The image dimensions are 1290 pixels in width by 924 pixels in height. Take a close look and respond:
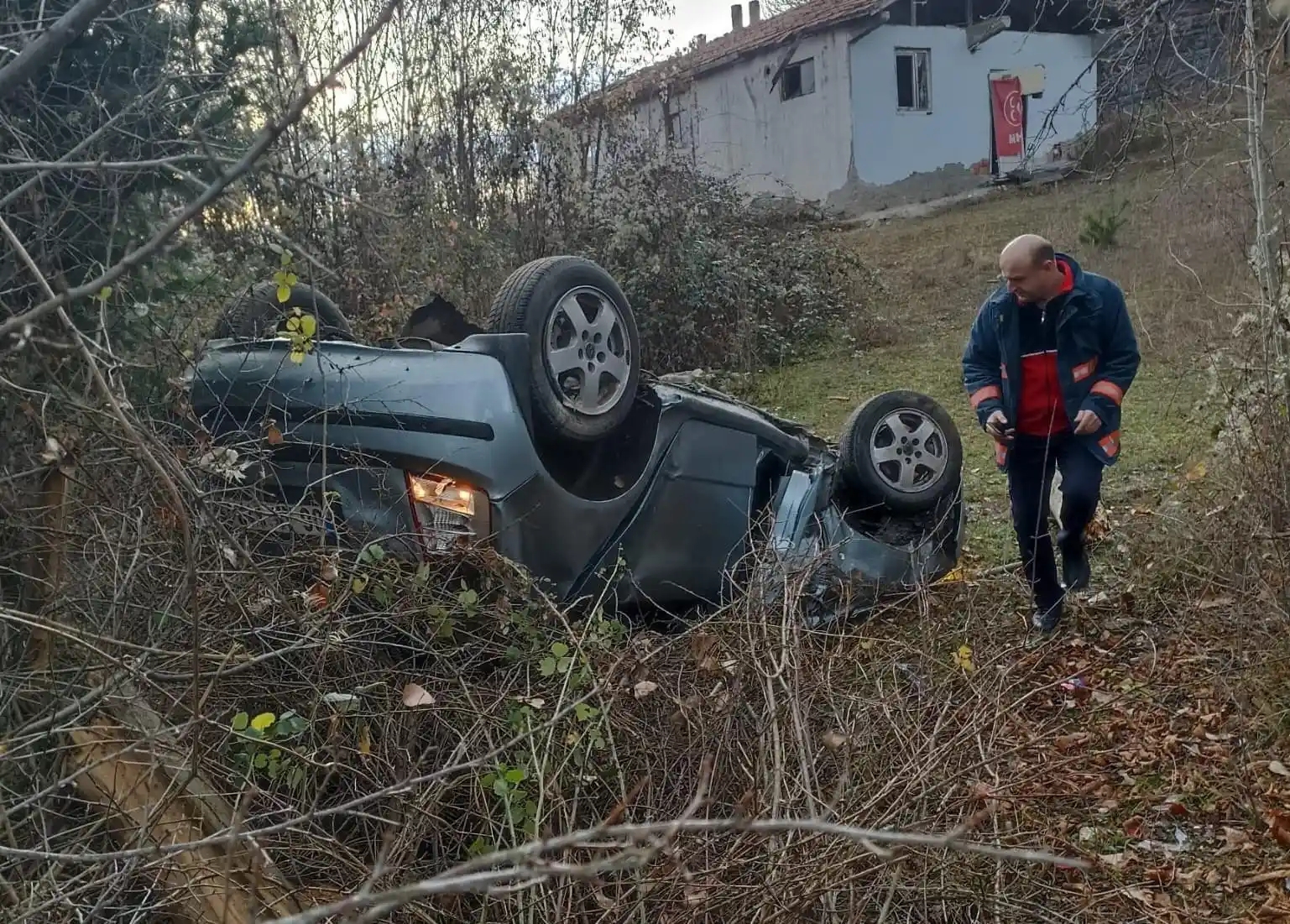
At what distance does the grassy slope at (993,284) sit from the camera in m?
6.40

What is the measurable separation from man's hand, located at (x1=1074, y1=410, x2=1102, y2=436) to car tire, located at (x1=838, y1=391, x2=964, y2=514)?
0.90m

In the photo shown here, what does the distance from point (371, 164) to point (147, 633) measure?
8117 mm

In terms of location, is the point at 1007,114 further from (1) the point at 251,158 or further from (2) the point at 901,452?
(1) the point at 251,158

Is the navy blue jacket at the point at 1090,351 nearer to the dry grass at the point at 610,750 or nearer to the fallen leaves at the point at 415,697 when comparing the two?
the dry grass at the point at 610,750

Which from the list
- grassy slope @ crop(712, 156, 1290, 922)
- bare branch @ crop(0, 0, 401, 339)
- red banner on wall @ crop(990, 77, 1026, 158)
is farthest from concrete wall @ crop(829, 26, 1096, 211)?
bare branch @ crop(0, 0, 401, 339)

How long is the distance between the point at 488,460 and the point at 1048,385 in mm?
2354

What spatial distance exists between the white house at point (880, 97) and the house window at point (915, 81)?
2cm

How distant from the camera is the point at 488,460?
349 cm

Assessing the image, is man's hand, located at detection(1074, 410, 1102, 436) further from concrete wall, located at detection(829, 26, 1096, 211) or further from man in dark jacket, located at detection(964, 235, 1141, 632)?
concrete wall, located at detection(829, 26, 1096, 211)

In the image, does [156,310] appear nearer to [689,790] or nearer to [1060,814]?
[689,790]

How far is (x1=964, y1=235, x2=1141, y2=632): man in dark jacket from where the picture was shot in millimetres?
4250

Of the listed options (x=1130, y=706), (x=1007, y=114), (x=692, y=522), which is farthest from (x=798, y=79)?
(x=1130, y=706)

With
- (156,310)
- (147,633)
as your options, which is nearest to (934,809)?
(147,633)

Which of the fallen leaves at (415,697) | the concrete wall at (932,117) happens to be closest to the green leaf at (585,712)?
the fallen leaves at (415,697)
